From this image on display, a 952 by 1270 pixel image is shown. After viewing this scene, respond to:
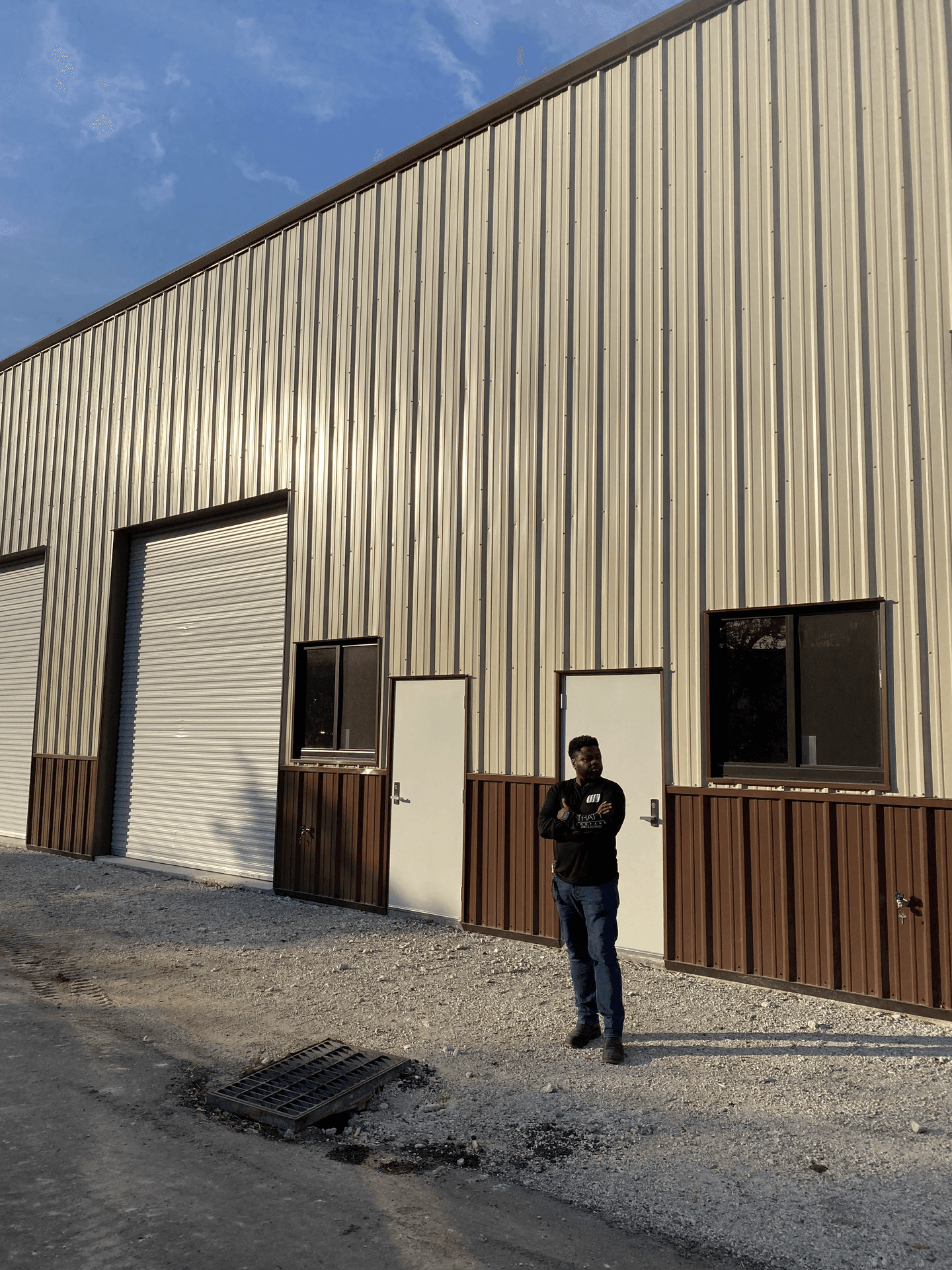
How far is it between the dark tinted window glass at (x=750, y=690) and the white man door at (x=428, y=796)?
2.94 m

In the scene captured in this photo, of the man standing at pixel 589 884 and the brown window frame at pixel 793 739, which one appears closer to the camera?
the man standing at pixel 589 884

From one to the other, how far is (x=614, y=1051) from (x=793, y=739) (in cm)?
323

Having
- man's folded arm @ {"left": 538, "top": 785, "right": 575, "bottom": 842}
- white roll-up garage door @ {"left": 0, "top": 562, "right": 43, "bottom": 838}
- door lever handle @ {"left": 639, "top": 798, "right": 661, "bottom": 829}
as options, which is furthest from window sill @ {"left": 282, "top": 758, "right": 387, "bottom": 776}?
white roll-up garage door @ {"left": 0, "top": 562, "right": 43, "bottom": 838}

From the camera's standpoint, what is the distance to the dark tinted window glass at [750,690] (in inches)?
300

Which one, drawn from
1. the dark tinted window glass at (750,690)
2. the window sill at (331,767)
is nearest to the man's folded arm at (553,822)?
the dark tinted window glass at (750,690)

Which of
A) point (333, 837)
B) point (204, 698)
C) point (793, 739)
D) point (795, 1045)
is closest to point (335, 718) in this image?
point (333, 837)

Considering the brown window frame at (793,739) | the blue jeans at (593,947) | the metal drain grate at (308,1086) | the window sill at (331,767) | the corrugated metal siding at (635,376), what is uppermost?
the corrugated metal siding at (635,376)

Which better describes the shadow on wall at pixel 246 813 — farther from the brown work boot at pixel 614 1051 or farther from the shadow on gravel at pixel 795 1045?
the brown work boot at pixel 614 1051

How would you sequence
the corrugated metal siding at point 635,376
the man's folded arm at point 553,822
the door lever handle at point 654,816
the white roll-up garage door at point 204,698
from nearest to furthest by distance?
the man's folded arm at point 553,822
the corrugated metal siding at point 635,376
the door lever handle at point 654,816
the white roll-up garage door at point 204,698

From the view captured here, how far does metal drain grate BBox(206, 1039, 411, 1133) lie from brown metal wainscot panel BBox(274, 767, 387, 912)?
476 cm

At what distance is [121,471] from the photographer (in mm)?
14633

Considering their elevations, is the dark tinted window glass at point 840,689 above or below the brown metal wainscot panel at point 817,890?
above

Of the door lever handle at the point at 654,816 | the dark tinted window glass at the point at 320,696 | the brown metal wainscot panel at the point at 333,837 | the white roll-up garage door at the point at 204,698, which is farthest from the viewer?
the white roll-up garage door at the point at 204,698

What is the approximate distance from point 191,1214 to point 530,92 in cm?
1086
